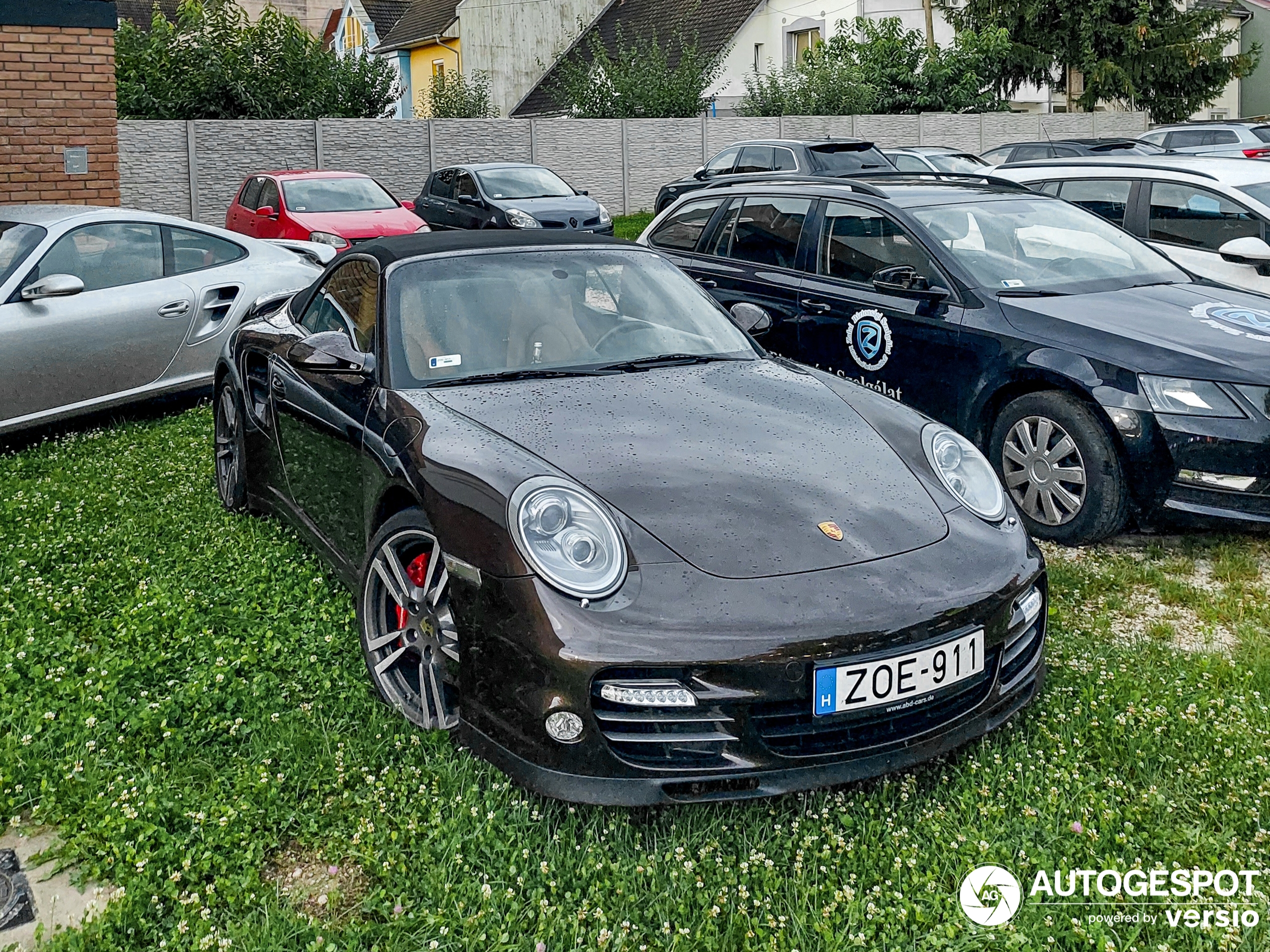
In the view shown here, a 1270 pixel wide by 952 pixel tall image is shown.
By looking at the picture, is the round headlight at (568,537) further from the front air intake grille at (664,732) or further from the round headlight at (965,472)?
the round headlight at (965,472)

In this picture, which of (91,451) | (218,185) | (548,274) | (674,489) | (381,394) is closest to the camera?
(674,489)

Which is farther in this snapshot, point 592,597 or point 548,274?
point 548,274

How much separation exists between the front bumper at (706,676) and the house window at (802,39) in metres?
34.7

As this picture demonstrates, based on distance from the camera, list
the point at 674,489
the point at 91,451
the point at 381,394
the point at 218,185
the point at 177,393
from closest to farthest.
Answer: the point at 674,489, the point at 381,394, the point at 91,451, the point at 177,393, the point at 218,185

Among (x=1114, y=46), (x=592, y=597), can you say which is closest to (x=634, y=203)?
(x=1114, y=46)

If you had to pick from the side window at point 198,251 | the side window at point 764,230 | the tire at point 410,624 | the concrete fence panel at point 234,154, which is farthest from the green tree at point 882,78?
the tire at point 410,624

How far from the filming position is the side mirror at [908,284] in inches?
234

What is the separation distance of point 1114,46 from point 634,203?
60.7 feet

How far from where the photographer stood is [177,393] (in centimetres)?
760

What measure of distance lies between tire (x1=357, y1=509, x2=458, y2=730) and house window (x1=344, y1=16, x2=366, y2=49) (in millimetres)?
46041

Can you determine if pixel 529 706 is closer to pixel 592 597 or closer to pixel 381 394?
pixel 592 597

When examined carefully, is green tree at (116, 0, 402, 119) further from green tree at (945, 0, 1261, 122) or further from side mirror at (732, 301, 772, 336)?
side mirror at (732, 301, 772, 336)

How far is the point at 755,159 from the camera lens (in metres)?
19.1

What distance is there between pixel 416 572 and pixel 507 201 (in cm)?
1461
